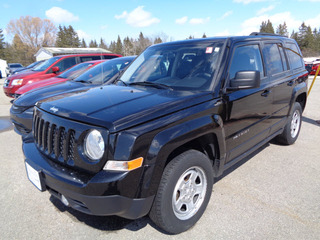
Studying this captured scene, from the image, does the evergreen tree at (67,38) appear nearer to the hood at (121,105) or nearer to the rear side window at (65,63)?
the rear side window at (65,63)

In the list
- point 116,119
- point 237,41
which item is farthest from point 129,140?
point 237,41

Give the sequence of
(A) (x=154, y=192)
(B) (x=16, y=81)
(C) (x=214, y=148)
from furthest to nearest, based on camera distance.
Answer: (B) (x=16, y=81) → (C) (x=214, y=148) → (A) (x=154, y=192)

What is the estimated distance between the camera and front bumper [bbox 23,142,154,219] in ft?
5.91

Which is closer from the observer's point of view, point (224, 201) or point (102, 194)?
point (102, 194)

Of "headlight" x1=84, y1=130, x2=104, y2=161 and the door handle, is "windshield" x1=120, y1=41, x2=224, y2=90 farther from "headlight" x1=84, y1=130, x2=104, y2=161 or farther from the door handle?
"headlight" x1=84, y1=130, x2=104, y2=161

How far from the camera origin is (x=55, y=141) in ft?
7.01

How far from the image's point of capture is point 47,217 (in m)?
2.63

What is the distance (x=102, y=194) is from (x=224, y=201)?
169 cm

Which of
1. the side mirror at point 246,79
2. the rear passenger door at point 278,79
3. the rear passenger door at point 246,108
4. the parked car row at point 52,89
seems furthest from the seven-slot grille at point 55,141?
the rear passenger door at point 278,79

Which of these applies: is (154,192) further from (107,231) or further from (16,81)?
(16,81)

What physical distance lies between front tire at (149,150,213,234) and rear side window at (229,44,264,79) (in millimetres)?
1163

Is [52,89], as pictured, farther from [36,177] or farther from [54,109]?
[36,177]

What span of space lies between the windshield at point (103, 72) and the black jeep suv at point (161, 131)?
86.9 inches

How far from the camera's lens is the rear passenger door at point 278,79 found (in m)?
3.48
